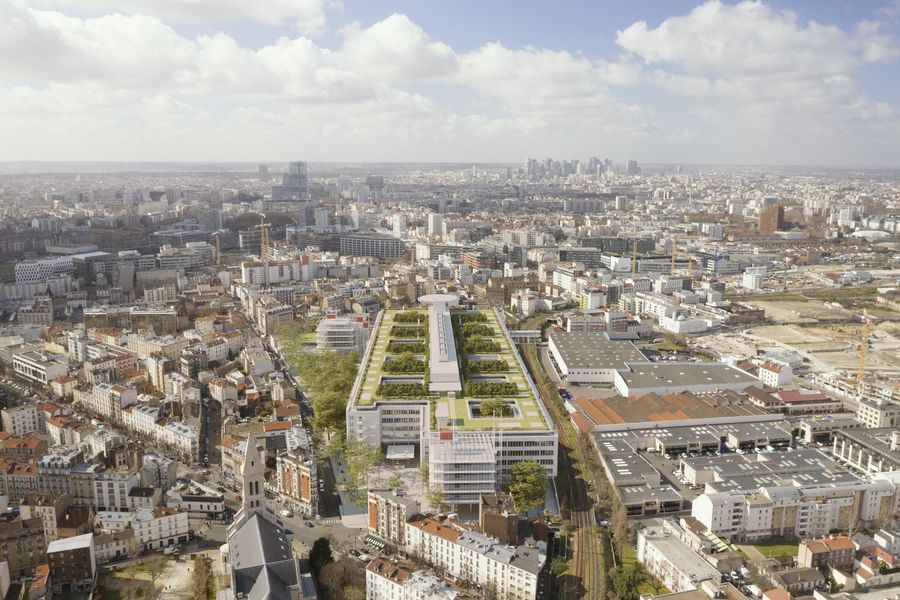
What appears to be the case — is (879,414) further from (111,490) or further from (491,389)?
(111,490)

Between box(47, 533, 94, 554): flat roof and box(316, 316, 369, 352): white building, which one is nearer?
box(47, 533, 94, 554): flat roof

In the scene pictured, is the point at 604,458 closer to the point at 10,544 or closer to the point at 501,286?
the point at 10,544

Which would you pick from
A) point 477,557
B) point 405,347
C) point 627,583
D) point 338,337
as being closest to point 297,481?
point 477,557

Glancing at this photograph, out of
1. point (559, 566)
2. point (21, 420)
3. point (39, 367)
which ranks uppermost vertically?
point (39, 367)

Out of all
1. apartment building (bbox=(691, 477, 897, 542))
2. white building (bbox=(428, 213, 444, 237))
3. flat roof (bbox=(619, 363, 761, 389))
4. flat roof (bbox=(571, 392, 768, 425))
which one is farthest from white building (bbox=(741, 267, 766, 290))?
apartment building (bbox=(691, 477, 897, 542))

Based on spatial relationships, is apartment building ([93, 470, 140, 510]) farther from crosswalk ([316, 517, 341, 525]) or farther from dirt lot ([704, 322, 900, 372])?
dirt lot ([704, 322, 900, 372])

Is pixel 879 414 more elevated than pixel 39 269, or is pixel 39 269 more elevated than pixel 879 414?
pixel 39 269
